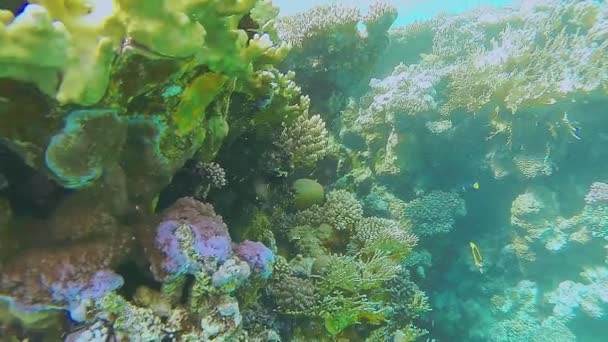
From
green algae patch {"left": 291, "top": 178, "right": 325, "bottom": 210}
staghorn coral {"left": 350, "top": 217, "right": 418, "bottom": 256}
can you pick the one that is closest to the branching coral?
green algae patch {"left": 291, "top": 178, "right": 325, "bottom": 210}

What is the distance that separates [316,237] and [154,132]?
2663 millimetres

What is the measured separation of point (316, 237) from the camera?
14.4ft

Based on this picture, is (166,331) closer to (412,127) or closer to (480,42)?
(412,127)

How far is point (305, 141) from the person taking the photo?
412cm

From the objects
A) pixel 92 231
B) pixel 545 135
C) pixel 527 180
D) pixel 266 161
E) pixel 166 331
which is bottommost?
pixel 166 331

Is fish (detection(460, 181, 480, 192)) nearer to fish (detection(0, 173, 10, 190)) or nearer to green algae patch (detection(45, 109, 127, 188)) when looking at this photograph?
green algae patch (detection(45, 109, 127, 188))

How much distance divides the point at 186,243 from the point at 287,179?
8.13ft

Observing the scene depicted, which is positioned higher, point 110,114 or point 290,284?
point 110,114

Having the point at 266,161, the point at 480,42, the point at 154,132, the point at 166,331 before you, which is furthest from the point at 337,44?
the point at 480,42

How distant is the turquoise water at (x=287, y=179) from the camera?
1.69 meters

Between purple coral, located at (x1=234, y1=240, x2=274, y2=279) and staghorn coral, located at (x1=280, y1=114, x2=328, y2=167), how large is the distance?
58.2 inches

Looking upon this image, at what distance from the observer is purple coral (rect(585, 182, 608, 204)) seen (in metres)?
7.67

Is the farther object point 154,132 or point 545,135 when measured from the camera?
point 545,135

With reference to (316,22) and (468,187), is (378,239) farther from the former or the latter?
(468,187)
